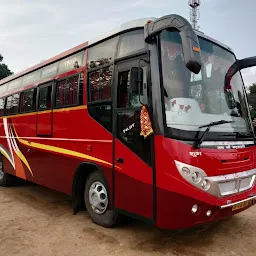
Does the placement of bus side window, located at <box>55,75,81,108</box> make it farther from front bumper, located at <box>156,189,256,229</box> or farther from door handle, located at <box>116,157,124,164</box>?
front bumper, located at <box>156,189,256,229</box>

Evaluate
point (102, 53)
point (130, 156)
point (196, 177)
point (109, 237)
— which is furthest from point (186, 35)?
point (109, 237)

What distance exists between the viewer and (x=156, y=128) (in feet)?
13.6

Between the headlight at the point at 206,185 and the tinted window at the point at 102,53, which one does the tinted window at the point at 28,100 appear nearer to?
the tinted window at the point at 102,53

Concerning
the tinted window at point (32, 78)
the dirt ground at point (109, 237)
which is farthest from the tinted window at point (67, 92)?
→ the dirt ground at point (109, 237)

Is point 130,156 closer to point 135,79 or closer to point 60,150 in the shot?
point 135,79

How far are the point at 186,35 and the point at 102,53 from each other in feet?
7.02

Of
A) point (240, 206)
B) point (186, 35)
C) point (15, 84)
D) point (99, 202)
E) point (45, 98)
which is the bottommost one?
point (99, 202)

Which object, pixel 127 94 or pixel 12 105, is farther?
pixel 12 105

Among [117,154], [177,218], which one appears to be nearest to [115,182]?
[117,154]

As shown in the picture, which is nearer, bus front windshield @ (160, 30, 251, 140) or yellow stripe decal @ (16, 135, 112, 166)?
bus front windshield @ (160, 30, 251, 140)

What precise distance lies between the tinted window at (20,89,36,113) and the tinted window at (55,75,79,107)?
4.25ft

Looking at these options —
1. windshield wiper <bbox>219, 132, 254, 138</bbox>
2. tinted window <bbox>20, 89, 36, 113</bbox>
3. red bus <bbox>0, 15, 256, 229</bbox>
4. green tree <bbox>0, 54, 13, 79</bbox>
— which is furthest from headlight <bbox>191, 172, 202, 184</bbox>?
green tree <bbox>0, 54, 13, 79</bbox>

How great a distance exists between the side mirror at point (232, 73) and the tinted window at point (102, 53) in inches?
75.7

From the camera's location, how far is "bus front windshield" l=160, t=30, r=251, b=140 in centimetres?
421
